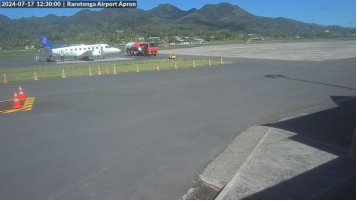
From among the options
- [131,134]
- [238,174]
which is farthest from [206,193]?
[131,134]

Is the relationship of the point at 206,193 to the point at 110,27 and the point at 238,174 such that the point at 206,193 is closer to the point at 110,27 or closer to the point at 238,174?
the point at 238,174

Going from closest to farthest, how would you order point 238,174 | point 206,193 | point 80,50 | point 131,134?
point 206,193 → point 238,174 → point 131,134 → point 80,50

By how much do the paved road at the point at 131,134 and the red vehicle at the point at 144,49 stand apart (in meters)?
36.4

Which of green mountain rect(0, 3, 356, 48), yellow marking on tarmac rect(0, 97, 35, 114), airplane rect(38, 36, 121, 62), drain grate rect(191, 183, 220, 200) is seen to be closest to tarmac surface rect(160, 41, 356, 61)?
green mountain rect(0, 3, 356, 48)

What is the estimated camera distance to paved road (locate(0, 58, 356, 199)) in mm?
4551

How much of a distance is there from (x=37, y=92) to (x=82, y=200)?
42.1ft

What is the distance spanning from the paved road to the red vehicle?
3642 centimetres

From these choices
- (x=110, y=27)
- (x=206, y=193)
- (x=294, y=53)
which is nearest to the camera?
(x=206, y=193)

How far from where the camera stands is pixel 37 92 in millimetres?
15062

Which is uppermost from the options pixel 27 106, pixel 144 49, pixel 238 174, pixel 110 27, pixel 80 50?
pixel 110 27

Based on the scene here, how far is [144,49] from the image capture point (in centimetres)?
5069

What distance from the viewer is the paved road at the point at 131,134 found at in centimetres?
455

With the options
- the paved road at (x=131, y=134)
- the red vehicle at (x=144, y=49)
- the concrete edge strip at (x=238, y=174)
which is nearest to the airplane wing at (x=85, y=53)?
the red vehicle at (x=144, y=49)

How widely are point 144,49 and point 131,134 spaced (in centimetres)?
4495
